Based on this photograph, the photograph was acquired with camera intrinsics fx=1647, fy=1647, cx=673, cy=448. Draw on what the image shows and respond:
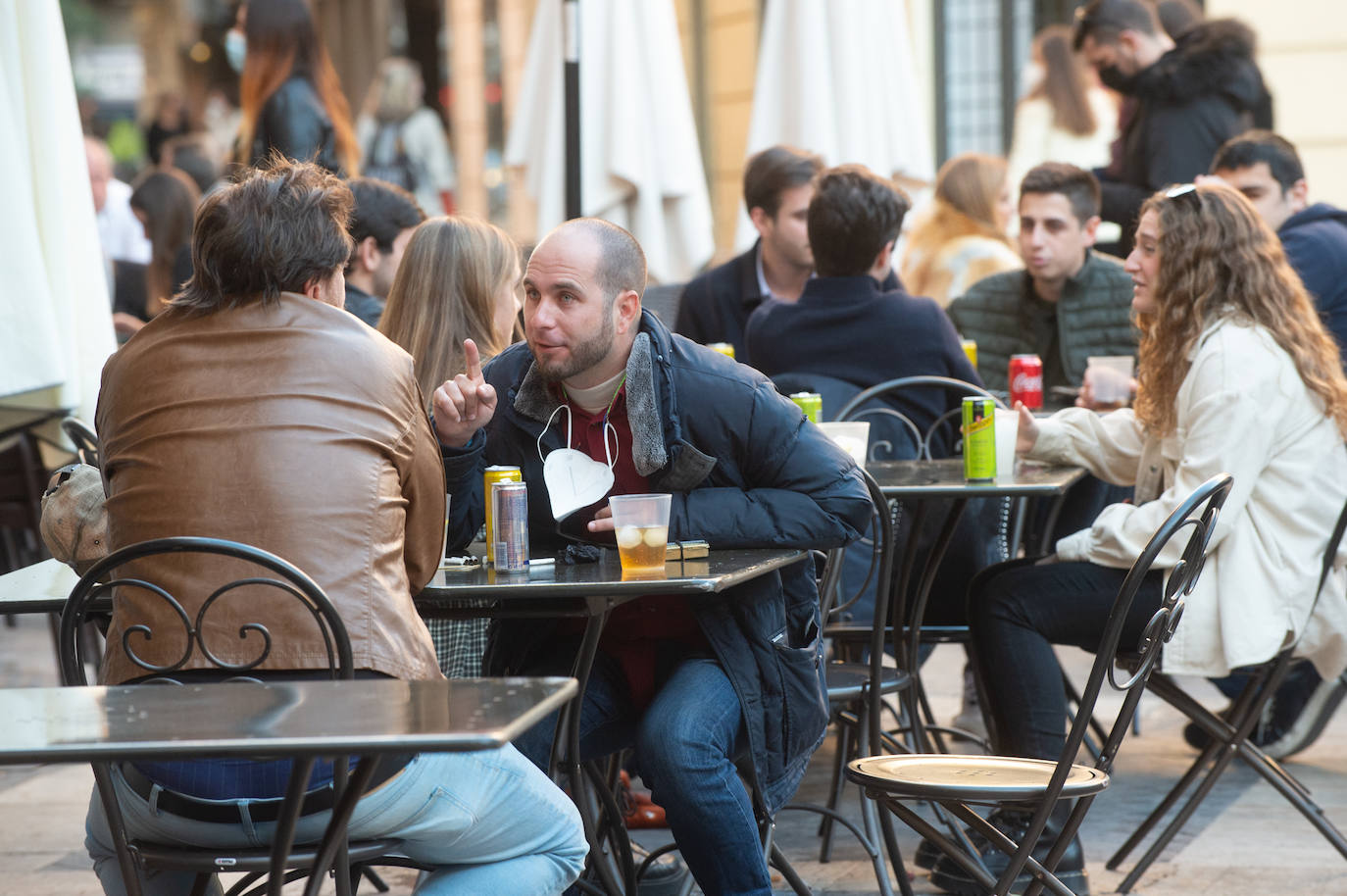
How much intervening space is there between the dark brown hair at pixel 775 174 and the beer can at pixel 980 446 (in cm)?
191

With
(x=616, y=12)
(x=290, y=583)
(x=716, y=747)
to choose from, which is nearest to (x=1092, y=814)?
(x=716, y=747)

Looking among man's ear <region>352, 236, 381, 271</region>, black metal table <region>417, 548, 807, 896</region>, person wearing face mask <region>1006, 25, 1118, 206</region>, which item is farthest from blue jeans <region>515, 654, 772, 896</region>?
person wearing face mask <region>1006, 25, 1118, 206</region>

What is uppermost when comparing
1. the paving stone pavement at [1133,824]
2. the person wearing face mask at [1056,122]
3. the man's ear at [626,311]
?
the person wearing face mask at [1056,122]

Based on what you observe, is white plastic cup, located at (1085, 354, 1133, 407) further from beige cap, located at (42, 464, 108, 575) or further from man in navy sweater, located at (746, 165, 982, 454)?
beige cap, located at (42, 464, 108, 575)

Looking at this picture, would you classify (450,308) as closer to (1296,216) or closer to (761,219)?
(761,219)

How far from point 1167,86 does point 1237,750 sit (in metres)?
3.48

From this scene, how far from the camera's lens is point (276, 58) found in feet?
19.2

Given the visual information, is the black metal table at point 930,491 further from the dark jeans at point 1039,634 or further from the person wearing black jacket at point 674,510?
the person wearing black jacket at point 674,510

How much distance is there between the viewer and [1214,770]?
12.2 feet

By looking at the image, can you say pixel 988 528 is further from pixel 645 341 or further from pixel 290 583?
pixel 290 583

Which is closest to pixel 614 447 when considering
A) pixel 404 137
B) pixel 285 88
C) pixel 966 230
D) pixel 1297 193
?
pixel 1297 193

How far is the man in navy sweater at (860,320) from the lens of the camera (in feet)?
14.6

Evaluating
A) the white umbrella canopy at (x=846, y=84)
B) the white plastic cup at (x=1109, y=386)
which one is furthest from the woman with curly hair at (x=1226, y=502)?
the white umbrella canopy at (x=846, y=84)

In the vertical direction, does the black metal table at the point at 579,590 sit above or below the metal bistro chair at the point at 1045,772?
above
